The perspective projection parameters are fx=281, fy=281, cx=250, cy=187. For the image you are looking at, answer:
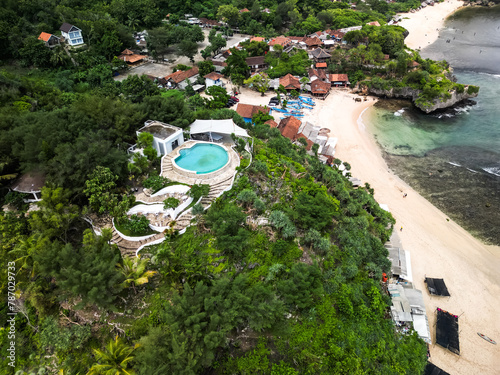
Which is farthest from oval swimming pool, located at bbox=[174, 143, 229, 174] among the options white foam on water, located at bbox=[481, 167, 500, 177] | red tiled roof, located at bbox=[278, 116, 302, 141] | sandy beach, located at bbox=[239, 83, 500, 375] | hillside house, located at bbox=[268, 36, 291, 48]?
hillside house, located at bbox=[268, 36, 291, 48]

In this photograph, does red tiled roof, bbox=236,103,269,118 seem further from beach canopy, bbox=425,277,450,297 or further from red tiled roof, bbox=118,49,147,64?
beach canopy, bbox=425,277,450,297

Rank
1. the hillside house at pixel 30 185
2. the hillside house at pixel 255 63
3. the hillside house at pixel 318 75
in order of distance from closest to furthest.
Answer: the hillside house at pixel 30 185 < the hillside house at pixel 318 75 < the hillside house at pixel 255 63

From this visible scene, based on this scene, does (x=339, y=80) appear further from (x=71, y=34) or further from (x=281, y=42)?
(x=71, y=34)

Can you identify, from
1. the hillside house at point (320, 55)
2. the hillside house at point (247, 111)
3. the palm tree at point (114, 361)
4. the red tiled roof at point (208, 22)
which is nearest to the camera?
the palm tree at point (114, 361)

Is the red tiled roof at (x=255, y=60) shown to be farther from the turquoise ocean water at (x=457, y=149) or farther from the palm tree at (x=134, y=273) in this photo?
the palm tree at (x=134, y=273)

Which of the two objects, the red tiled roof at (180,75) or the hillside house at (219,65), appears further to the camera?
the hillside house at (219,65)

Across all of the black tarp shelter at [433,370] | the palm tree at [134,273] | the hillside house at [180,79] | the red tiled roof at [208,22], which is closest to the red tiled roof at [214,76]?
the hillside house at [180,79]
